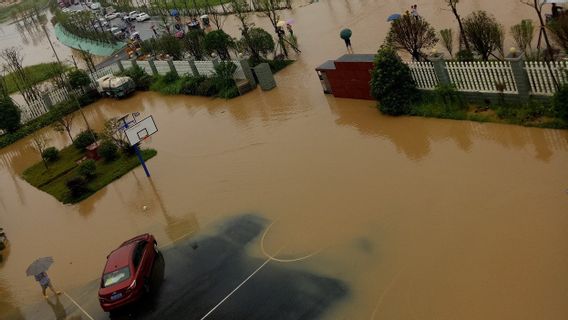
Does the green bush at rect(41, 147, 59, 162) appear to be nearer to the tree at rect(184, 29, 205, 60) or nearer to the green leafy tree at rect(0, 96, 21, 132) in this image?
the green leafy tree at rect(0, 96, 21, 132)

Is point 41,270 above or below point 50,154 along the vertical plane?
below

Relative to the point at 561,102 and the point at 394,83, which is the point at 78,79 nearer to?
the point at 394,83

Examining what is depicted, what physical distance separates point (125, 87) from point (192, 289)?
19.5 m

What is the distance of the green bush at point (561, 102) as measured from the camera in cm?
1277

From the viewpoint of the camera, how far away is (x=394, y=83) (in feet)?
54.6

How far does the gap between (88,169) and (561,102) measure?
50.2ft

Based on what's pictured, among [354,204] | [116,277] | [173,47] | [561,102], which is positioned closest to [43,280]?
→ [116,277]

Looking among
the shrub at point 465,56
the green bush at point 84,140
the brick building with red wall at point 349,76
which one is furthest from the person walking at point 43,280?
the shrub at point 465,56

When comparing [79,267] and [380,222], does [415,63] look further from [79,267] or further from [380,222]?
[79,267]

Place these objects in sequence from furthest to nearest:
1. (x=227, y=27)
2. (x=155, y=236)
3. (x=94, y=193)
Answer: (x=227, y=27), (x=94, y=193), (x=155, y=236)

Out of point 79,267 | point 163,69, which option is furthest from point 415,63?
point 163,69

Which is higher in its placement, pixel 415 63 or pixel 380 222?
pixel 415 63

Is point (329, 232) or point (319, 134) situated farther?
point (319, 134)

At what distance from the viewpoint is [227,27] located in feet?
133
